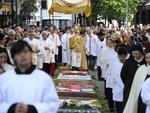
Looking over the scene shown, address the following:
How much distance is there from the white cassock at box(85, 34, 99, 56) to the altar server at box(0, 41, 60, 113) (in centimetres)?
1893

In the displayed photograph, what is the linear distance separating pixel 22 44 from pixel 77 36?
59.7 feet

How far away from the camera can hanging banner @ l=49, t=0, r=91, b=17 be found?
26641 millimetres

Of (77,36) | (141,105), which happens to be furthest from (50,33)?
(141,105)

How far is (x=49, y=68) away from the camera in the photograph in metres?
23.3

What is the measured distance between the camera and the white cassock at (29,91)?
A: 667 cm

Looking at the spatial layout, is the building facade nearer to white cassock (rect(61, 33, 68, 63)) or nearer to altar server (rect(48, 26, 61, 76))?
white cassock (rect(61, 33, 68, 63))

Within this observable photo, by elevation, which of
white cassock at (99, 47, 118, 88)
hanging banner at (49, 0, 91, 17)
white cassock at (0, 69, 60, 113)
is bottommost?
white cassock at (99, 47, 118, 88)

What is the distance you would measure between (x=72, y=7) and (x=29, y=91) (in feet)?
66.3

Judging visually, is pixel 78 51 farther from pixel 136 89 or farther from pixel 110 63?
pixel 136 89

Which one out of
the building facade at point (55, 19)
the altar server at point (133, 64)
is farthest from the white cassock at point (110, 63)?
the building facade at point (55, 19)

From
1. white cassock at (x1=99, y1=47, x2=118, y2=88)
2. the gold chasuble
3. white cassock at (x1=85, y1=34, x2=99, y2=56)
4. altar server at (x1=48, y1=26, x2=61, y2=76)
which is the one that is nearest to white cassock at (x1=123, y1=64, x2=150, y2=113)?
white cassock at (x1=99, y1=47, x2=118, y2=88)

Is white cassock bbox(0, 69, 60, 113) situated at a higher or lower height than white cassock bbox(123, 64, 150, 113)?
higher

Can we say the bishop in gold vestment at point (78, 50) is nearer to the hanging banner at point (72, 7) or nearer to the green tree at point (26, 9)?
the hanging banner at point (72, 7)

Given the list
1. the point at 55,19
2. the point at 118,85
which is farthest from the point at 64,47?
the point at 55,19
